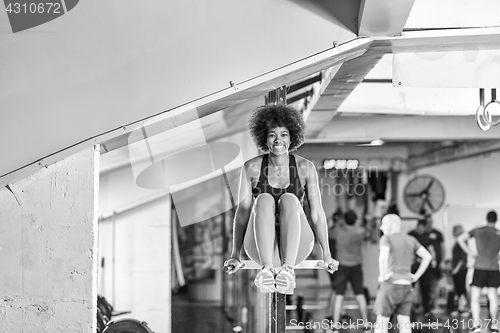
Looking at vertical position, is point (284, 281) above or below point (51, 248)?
below

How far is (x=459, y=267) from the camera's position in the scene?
7.41 meters

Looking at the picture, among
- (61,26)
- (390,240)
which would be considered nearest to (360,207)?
(390,240)

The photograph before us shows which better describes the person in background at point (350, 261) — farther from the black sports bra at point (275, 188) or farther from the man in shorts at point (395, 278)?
the black sports bra at point (275, 188)

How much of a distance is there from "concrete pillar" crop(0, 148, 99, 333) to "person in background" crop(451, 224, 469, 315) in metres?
5.68

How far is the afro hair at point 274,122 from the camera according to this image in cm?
293

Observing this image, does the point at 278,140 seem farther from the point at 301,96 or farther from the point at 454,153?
the point at 454,153

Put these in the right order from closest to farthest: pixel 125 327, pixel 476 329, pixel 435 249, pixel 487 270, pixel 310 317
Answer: pixel 125 327
pixel 487 270
pixel 476 329
pixel 310 317
pixel 435 249

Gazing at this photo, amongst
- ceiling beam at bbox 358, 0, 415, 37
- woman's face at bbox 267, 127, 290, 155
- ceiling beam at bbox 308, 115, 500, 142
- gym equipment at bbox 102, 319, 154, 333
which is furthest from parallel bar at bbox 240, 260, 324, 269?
ceiling beam at bbox 308, 115, 500, 142

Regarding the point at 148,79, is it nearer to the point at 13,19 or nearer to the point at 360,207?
the point at 13,19

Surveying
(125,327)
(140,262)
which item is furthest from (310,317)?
(125,327)

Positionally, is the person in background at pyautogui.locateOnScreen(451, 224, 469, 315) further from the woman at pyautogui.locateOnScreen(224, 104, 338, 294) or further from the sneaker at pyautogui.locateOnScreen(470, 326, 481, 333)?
the woman at pyautogui.locateOnScreen(224, 104, 338, 294)

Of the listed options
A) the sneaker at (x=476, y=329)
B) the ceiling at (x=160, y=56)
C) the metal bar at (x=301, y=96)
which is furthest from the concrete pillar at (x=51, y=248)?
the sneaker at (x=476, y=329)

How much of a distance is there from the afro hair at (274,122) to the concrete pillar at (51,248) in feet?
2.58

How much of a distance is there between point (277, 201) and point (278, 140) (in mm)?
297
